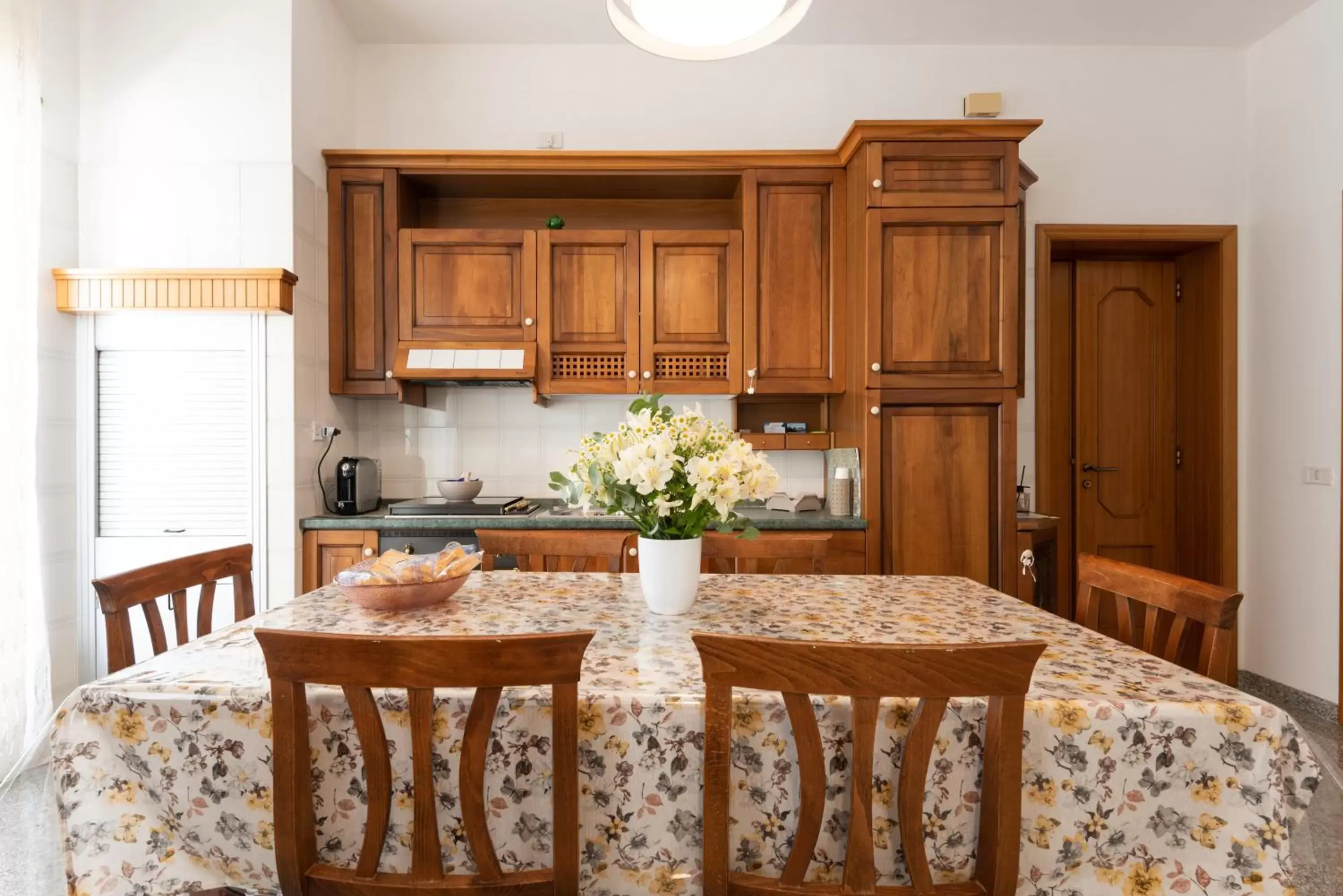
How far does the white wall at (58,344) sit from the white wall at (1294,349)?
16.7 feet

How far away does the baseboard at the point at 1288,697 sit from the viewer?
2898 mm

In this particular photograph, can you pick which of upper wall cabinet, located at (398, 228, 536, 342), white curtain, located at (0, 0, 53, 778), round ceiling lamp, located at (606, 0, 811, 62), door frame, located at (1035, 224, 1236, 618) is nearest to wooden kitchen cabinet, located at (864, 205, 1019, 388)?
door frame, located at (1035, 224, 1236, 618)

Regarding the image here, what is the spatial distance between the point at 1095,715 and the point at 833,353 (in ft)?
7.38

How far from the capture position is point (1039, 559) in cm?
289

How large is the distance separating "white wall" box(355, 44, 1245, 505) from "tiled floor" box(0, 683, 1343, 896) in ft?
4.81

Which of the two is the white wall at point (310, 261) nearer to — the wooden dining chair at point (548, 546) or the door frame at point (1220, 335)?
the wooden dining chair at point (548, 546)

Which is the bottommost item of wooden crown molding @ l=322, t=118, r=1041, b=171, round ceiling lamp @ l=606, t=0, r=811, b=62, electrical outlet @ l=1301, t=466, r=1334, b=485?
electrical outlet @ l=1301, t=466, r=1334, b=485

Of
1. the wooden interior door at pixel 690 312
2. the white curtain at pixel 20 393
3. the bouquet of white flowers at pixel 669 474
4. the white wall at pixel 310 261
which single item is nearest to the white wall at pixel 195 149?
the white wall at pixel 310 261

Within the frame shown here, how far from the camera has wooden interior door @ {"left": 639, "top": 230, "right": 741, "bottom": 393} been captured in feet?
10.00

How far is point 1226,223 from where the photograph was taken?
Result: 11.0 feet

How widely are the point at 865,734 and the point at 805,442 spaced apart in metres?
2.43

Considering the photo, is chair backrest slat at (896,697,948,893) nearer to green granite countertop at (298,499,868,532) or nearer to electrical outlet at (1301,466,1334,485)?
green granite countertop at (298,499,868,532)

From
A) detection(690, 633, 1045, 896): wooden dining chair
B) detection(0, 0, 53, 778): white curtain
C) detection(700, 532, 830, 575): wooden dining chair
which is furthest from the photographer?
detection(0, 0, 53, 778): white curtain

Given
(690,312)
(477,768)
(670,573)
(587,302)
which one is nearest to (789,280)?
(690,312)
